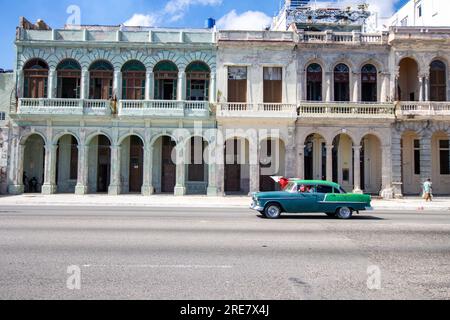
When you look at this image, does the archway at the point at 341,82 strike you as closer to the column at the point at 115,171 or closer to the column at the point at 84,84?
the column at the point at 115,171

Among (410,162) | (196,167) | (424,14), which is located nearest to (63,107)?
(196,167)

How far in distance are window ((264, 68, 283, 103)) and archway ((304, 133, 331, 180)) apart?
407 cm

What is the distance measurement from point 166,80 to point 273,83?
26.1 ft

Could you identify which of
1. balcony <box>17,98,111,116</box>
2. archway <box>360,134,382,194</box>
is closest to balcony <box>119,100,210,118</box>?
balcony <box>17,98,111,116</box>

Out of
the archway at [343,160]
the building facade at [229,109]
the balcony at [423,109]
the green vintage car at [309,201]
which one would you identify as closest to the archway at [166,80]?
the building facade at [229,109]

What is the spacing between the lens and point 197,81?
28562 mm

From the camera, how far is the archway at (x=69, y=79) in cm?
2812

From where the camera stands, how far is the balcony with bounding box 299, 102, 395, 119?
2720cm

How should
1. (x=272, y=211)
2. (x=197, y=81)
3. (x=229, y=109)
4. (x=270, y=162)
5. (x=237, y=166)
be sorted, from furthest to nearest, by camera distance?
(x=237, y=166) < (x=270, y=162) < (x=197, y=81) < (x=229, y=109) < (x=272, y=211)

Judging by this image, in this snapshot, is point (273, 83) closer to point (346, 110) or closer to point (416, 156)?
point (346, 110)

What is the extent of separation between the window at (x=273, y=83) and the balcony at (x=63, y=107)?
1147 cm

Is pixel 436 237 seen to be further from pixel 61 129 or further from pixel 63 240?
pixel 61 129

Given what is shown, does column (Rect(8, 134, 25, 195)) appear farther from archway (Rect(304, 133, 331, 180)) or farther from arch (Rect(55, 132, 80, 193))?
archway (Rect(304, 133, 331, 180))
